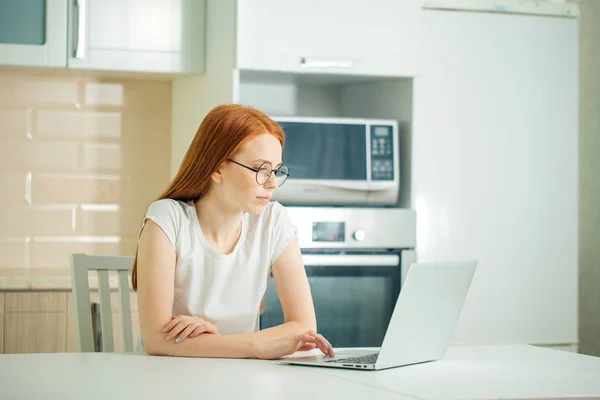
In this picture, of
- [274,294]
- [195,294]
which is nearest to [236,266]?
[195,294]

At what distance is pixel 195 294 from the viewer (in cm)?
195

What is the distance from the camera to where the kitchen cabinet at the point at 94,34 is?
3.00 meters

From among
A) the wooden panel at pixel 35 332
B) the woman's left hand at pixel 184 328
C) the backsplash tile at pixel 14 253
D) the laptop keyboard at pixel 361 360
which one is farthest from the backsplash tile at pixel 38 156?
the laptop keyboard at pixel 361 360

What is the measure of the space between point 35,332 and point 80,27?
103 centimetres

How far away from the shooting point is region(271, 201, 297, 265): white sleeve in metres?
2.03

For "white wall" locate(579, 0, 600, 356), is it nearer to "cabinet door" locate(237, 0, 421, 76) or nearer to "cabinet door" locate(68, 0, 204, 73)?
"cabinet door" locate(237, 0, 421, 76)

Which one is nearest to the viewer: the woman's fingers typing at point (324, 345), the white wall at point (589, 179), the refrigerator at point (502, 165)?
the woman's fingers typing at point (324, 345)

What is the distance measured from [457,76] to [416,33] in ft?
0.72

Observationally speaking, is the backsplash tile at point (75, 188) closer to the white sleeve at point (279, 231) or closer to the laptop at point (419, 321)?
the white sleeve at point (279, 231)

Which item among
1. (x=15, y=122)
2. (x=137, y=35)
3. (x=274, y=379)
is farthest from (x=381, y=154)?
(x=274, y=379)

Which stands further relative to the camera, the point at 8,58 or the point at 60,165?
the point at 60,165

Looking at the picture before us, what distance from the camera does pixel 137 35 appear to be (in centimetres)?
306

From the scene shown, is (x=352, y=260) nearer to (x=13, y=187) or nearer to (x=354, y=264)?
(x=354, y=264)

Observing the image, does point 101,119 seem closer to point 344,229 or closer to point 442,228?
point 344,229
